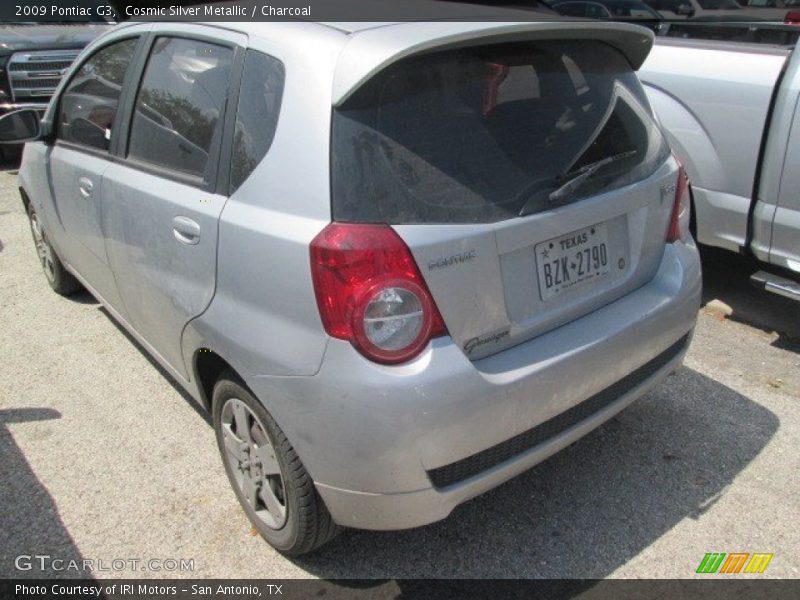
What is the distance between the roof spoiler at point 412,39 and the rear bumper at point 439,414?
2.53 feet

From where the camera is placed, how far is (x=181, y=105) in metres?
2.88

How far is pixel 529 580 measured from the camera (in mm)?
2566

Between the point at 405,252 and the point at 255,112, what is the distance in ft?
2.46

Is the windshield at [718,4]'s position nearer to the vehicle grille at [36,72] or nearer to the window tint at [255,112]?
the vehicle grille at [36,72]

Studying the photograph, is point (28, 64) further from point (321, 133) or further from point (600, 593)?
point (600, 593)

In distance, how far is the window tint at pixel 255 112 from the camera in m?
2.35

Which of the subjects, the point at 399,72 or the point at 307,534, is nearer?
the point at 399,72

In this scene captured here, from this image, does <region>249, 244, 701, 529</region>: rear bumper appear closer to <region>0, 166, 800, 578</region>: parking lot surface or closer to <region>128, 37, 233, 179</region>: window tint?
<region>0, 166, 800, 578</region>: parking lot surface

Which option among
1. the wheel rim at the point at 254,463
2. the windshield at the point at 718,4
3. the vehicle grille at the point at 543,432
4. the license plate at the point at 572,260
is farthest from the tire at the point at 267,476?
the windshield at the point at 718,4

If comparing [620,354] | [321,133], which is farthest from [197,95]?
[620,354]

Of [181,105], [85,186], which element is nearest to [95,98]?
[85,186]

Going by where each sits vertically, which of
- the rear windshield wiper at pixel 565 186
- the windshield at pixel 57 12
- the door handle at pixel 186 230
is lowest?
the door handle at pixel 186 230

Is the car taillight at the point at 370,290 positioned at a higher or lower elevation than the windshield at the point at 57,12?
lower

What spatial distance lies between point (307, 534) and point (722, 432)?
192 cm
